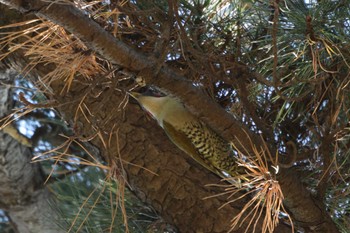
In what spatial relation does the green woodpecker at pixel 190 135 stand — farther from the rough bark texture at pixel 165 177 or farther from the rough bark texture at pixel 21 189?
the rough bark texture at pixel 21 189

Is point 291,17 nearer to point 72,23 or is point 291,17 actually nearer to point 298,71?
point 298,71

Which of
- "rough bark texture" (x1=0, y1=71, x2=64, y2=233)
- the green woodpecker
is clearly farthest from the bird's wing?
"rough bark texture" (x1=0, y1=71, x2=64, y2=233)

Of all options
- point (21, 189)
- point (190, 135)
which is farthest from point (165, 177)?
point (21, 189)

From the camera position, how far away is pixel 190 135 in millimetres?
1312

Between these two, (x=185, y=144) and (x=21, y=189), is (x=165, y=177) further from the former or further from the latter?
(x=21, y=189)

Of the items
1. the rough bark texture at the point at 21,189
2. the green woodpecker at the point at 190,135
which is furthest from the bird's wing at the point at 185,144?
the rough bark texture at the point at 21,189

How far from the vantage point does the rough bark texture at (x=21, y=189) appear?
5.37 ft

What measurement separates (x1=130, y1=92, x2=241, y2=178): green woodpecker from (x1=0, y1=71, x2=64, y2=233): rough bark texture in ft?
1.52

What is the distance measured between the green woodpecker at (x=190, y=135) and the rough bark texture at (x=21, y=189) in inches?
18.3

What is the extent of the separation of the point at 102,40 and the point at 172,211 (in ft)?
1.24

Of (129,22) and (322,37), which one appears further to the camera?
(129,22)

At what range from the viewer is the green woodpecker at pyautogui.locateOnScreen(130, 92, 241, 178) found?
1.27 m

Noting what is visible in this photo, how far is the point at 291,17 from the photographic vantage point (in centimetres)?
104

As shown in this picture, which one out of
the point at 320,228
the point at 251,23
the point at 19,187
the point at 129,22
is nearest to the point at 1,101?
the point at 19,187
